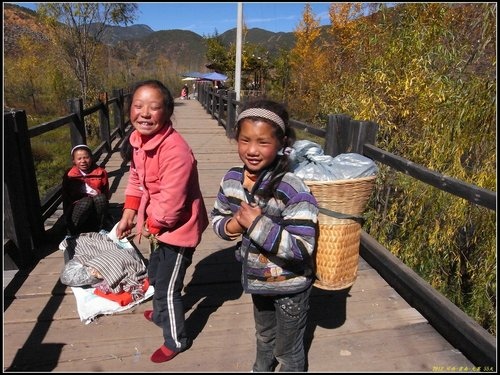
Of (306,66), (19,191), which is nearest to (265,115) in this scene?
(19,191)

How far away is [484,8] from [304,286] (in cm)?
272

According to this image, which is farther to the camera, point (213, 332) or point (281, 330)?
point (213, 332)

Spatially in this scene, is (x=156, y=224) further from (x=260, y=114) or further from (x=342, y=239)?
(x=342, y=239)

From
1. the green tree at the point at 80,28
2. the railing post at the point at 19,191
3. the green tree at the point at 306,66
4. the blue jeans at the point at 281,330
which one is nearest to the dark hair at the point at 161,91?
the blue jeans at the point at 281,330

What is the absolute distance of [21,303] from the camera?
8.45ft

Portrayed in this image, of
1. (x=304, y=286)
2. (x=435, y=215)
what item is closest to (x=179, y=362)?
(x=304, y=286)

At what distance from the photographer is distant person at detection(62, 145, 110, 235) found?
3.39m

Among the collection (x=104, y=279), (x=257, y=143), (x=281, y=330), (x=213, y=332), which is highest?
(x=257, y=143)

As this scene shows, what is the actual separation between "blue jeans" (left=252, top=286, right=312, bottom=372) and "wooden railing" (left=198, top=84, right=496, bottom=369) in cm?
87

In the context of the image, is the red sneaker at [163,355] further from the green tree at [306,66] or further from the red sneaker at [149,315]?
the green tree at [306,66]

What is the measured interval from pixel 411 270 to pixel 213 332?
4.50 feet

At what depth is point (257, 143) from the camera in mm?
1586

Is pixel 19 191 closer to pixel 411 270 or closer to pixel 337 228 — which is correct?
pixel 337 228
